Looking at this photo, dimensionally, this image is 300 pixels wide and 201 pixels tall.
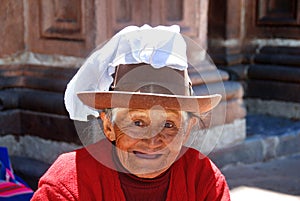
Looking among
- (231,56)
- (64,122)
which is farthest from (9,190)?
(231,56)

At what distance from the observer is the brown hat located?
1728 mm

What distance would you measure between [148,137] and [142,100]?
4.3 inches

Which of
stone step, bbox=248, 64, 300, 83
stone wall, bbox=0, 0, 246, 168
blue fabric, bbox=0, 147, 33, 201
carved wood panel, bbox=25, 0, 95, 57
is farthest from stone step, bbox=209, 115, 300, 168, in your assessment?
blue fabric, bbox=0, 147, 33, 201

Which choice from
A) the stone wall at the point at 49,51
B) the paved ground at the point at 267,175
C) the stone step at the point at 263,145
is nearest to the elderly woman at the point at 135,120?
the stone wall at the point at 49,51

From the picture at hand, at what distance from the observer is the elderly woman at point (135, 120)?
1762 mm

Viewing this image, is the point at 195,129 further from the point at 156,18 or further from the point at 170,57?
the point at 156,18

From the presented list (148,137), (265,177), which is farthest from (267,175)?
(148,137)

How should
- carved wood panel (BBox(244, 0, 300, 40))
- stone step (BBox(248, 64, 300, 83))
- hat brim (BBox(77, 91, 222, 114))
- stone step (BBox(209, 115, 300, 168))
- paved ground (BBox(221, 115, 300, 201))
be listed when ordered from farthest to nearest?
carved wood panel (BBox(244, 0, 300, 40)) → stone step (BBox(248, 64, 300, 83)) → stone step (BBox(209, 115, 300, 168)) → paved ground (BBox(221, 115, 300, 201)) → hat brim (BBox(77, 91, 222, 114))

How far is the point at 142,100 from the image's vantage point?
5.66 feet

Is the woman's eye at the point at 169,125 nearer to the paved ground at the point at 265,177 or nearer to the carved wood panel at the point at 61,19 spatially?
the carved wood panel at the point at 61,19

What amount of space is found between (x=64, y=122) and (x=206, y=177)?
5.23ft

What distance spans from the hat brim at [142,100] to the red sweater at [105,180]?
17cm

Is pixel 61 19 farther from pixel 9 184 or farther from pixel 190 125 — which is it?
pixel 190 125

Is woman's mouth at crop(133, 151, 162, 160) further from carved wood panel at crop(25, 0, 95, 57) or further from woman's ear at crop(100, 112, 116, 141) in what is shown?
carved wood panel at crop(25, 0, 95, 57)
